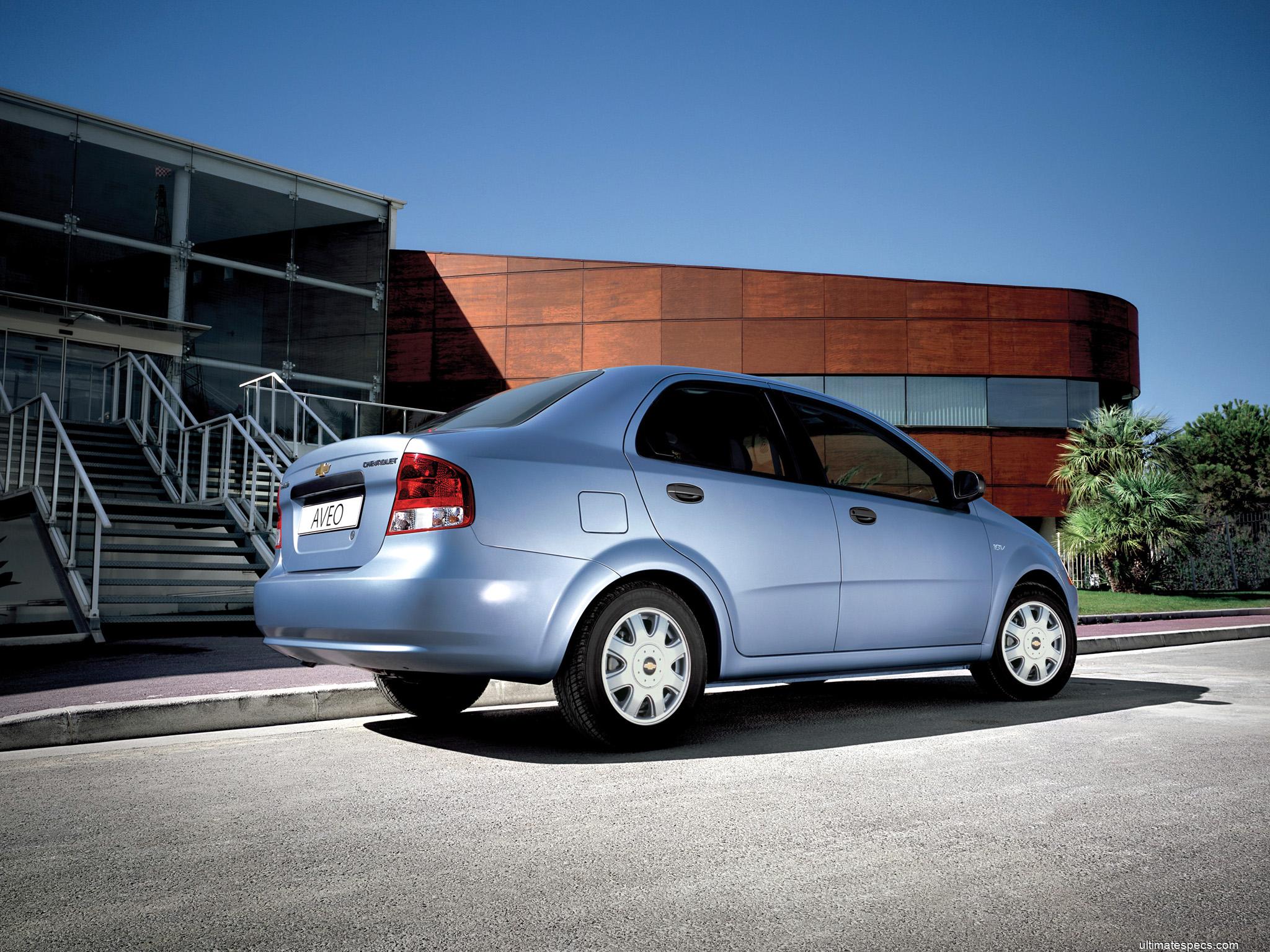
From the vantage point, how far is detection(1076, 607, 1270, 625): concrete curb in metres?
14.3

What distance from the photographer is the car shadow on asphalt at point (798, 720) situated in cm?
475

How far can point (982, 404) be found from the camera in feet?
87.8

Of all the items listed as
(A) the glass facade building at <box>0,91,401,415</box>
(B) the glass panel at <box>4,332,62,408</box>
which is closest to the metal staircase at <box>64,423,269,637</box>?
(B) the glass panel at <box>4,332,62,408</box>

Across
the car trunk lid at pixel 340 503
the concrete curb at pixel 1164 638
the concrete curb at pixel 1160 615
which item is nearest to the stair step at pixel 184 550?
the car trunk lid at pixel 340 503

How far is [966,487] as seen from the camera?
5.89 meters

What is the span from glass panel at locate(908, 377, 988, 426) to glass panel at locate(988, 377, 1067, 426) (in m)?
0.46

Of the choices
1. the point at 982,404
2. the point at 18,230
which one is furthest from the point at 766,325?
the point at 18,230

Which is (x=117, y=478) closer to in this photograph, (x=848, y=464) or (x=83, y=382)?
(x=83, y=382)

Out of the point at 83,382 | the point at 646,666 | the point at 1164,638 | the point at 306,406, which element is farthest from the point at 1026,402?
the point at 646,666

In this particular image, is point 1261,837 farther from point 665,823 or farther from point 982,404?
point 982,404

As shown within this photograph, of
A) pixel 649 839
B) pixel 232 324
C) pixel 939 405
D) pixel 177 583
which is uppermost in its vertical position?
pixel 232 324

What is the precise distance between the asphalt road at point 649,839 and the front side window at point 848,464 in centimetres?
129

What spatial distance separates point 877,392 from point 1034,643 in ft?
69.0

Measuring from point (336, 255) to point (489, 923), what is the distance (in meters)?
22.9
